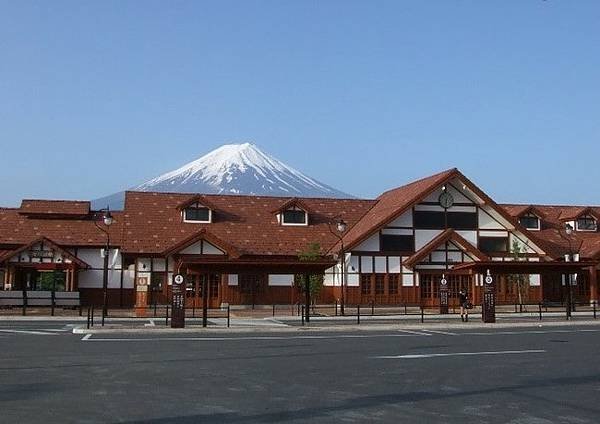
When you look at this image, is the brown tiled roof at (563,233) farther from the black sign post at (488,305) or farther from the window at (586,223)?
the black sign post at (488,305)

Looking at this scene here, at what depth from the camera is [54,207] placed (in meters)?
46.4

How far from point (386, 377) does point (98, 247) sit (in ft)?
109

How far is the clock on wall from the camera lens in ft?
153

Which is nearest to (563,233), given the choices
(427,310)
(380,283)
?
(427,310)

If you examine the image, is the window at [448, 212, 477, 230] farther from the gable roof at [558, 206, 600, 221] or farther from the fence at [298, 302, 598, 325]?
the gable roof at [558, 206, 600, 221]

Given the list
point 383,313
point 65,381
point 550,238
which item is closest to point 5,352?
point 65,381

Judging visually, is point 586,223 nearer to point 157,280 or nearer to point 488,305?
point 488,305

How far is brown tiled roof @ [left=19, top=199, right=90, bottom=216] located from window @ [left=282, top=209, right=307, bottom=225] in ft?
43.0

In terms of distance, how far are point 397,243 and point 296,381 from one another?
1326 inches

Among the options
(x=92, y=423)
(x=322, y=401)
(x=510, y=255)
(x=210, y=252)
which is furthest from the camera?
(x=510, y=255)

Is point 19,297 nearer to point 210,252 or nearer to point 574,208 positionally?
point 210,252

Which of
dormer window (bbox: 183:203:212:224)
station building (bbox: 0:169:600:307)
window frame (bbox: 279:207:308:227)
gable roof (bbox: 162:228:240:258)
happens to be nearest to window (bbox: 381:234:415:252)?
station building (bbox: 0:169:600:307)

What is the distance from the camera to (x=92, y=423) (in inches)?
336

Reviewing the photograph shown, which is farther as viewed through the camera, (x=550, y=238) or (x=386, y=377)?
(x=550, y=238)
